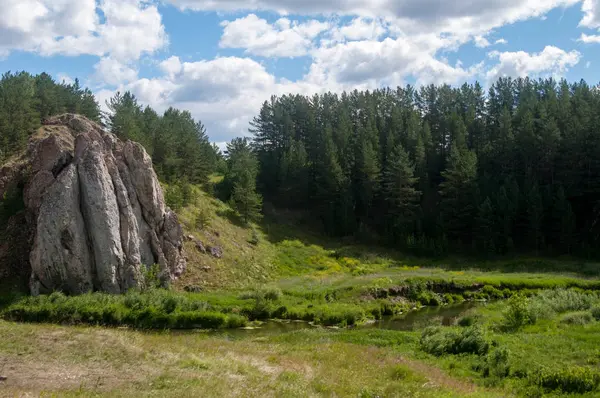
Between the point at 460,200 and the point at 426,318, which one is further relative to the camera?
the point at 460,200

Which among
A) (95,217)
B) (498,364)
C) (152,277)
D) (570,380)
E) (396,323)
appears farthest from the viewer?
(152,277)

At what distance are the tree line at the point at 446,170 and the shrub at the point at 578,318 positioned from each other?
145ft

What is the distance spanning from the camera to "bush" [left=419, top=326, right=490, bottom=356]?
2441cm

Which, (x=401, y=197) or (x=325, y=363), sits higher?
(x=401, y=197)

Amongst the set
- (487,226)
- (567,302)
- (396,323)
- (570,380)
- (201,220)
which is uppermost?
(201,220)

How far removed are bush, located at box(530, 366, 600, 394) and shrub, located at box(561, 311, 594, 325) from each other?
12.0 metres

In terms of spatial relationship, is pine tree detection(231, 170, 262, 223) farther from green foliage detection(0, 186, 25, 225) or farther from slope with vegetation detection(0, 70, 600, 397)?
green foliage detection(0, 186, 25, 225)

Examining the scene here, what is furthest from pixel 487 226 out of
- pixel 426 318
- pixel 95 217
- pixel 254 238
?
pixel 95 217

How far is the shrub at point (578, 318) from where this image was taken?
96.2ft

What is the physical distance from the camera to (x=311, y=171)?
322 ft

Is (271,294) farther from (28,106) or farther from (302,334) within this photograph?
(28,106)

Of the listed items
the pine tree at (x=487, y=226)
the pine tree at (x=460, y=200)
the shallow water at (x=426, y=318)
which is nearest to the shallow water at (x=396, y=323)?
the shallow water at (x=426, y=318)

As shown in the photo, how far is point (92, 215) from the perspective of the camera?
135 ft

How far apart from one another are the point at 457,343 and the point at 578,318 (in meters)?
10.1
